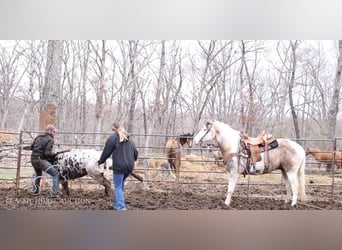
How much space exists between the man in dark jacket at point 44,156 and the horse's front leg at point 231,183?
1497mm

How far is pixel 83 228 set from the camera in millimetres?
3234

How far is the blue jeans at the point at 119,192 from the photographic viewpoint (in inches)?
128

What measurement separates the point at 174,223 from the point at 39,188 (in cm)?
121

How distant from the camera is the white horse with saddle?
332 cm

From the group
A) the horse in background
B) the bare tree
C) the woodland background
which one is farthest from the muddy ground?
the bare tree

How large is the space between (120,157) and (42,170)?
0.68 meters

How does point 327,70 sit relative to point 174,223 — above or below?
above

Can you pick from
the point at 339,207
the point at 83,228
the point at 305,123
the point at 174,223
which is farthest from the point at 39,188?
the point at 339,207

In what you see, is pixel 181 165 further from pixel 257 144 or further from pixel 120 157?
pixel 257 144

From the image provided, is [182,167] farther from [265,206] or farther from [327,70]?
[327,70]

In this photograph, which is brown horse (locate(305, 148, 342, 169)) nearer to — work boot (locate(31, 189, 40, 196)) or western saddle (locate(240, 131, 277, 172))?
western saddle (locate(240, 131, 277, 172))

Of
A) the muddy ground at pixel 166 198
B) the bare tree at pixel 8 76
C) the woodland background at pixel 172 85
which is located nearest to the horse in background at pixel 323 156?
the woodland background at pixel 172 85

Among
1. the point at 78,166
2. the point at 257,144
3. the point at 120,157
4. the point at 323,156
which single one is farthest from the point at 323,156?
the point at 78,166
